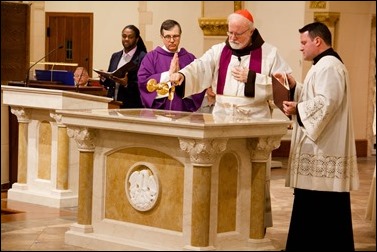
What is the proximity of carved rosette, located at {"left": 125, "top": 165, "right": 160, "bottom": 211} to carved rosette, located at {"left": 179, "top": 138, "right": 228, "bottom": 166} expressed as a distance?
1.31ft

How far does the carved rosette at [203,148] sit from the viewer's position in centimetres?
580

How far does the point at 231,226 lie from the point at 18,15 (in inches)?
210

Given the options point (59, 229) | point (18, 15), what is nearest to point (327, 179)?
point (59, 229)

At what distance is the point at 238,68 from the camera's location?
6.52 meters

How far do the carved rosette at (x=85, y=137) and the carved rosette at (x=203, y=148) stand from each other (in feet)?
2.87

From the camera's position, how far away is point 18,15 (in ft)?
34.8

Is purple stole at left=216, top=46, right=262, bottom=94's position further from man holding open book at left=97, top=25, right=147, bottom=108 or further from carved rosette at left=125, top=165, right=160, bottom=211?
man holding open book at left=97, top=25, right=147, bottom=108

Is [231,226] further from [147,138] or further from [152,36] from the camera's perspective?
[152,36]

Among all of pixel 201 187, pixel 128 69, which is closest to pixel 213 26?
pixel 128 69

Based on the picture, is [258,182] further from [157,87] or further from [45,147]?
[45,147]

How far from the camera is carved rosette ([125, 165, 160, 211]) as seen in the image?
617 centimetres

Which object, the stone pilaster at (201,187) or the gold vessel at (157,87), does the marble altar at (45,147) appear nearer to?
the gold vessel at (157,87)

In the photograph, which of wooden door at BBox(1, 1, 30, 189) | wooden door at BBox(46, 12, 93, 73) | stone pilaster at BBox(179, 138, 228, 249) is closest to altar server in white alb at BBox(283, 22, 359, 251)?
stone pilaster at BBox(179, 138, 228, 249)

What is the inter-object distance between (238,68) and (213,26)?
6.62 m
